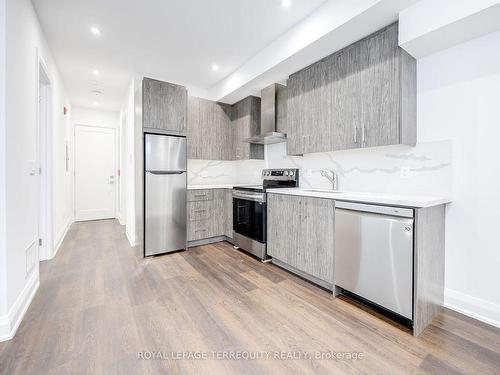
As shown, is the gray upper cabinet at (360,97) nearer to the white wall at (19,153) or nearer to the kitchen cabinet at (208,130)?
the kitchen cabinet at (208,130)

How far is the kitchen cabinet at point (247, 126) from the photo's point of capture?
3.92 m

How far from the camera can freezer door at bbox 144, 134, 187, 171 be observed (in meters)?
3.23

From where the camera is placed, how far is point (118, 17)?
7.96 feet

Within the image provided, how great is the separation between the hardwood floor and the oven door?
1.96ft

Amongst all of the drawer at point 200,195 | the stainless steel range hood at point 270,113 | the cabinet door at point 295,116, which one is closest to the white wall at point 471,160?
the cabinet door at point 295,116

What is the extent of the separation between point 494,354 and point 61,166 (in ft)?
18.2

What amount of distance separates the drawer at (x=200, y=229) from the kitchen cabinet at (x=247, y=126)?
125 cm

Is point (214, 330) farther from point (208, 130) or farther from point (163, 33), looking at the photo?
point (208, 130)

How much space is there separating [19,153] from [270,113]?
9.10 ft

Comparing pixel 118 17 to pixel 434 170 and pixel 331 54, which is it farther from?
pixel 434 170

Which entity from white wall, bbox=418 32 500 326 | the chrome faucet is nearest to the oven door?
the chrome faucet

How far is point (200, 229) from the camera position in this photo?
3797 millimetres

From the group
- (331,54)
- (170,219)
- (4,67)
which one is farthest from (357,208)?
(4,67)

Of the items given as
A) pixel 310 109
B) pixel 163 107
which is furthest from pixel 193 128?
pixel 310 109
